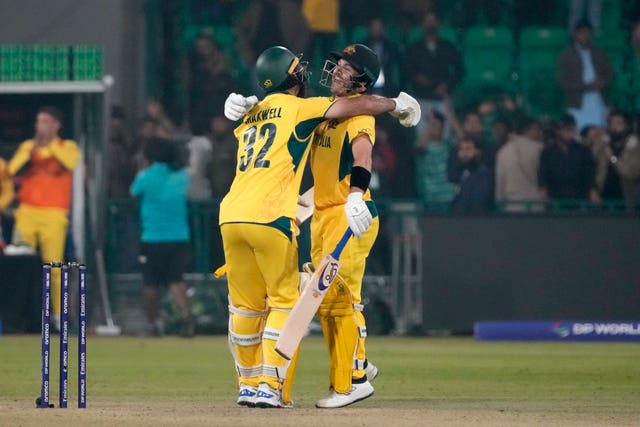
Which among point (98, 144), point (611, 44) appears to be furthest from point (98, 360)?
point (611, 44)

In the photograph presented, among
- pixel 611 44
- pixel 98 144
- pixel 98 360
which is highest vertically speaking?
pixel 611 44

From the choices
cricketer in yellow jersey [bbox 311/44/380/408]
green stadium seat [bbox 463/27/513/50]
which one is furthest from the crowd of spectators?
cricketer in yellow jersey [bbox 311/44/380/408]

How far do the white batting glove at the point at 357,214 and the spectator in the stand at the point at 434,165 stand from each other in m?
10.00

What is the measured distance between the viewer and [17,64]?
19.0 m

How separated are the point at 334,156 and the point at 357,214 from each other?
649mm

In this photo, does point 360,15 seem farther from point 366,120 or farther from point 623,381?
point 366,120

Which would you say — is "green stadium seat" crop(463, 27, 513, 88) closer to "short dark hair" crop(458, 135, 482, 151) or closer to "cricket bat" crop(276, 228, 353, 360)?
"short dark hair" crop(458, 135, 482, 151)

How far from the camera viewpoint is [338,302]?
1013 centimetres

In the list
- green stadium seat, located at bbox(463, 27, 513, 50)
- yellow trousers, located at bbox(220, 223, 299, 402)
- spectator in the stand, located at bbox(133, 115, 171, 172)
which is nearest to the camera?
yellow trousers, located at bbox(220, 223, 299, 402)

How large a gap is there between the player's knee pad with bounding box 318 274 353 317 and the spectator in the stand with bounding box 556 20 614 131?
37.9ft

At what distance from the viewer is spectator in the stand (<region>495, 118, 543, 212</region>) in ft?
64.3

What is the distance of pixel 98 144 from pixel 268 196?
400 inches

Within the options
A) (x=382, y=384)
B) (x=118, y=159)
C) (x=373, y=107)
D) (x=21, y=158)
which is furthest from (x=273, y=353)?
(x=118, y=159)

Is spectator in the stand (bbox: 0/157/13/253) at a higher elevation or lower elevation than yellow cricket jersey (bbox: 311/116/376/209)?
lower
